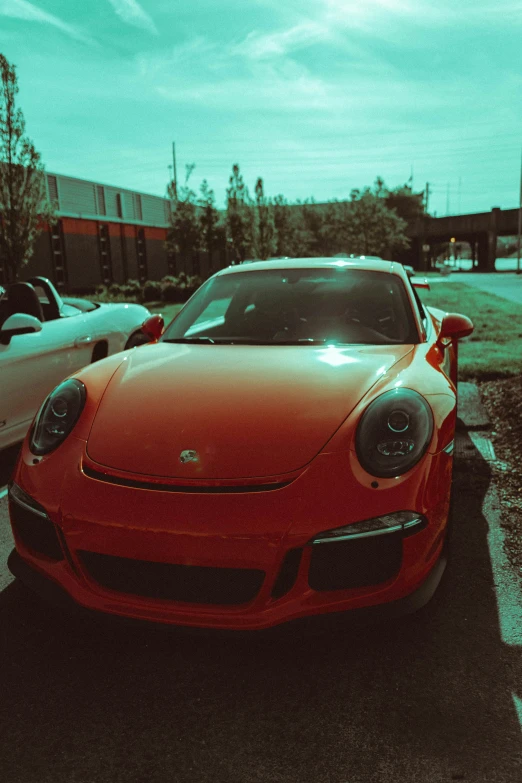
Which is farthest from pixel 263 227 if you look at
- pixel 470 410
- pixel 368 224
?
pixel 470 410

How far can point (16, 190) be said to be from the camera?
52.7 ft

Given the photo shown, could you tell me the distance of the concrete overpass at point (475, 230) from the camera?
6256 cm

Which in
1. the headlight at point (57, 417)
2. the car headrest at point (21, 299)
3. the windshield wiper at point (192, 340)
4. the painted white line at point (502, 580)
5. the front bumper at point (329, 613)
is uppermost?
the car headrest at point (21, 299)

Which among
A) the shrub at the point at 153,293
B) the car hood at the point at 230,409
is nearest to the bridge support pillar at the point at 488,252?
the shrub at the point at 153,293

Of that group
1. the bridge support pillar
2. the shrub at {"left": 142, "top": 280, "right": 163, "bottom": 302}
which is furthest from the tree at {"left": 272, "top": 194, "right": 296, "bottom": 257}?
the bridge support pillar

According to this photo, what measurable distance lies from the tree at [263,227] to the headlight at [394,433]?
99.2 ft

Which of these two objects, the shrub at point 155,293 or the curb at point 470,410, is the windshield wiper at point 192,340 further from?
the shrub at point 155,293

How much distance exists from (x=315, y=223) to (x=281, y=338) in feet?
193

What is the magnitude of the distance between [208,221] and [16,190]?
13.2 metres

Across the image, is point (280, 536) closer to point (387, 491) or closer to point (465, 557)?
point (387, 491)

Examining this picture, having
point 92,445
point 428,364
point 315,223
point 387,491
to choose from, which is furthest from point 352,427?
point 315,223

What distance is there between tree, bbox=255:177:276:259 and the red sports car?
30.1 m

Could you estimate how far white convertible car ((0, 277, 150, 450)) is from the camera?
14.6 feet

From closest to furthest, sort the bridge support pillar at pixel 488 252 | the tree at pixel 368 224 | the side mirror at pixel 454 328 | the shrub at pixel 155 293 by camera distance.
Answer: the side mirror at pixel 454 328
the shrub at pixel 155 293
the tree at pixel 368 224
the bridge support pillar at pixel 488 252
